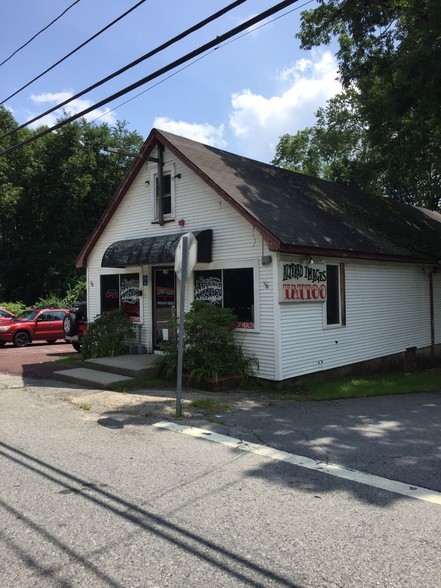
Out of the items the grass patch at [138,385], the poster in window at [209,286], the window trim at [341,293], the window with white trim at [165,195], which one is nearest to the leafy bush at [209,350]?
the grass patch at [138,385]

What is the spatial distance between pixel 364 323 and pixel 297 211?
3.40 metres

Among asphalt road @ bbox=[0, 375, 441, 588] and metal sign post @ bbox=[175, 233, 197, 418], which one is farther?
metal sign post @ bbox=[175, 233, 197, 418]

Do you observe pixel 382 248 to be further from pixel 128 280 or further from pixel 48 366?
pixel 48 366

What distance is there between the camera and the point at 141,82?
7.43m

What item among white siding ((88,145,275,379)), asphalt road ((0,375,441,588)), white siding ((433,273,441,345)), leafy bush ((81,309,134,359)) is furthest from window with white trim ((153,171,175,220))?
white siding ((433,273,441,345))

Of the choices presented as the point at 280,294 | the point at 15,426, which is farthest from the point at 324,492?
the point at 280,294

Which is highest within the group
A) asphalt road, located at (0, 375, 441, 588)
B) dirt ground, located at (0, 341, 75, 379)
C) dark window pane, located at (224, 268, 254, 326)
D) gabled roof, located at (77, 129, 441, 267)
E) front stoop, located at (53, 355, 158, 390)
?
gabled roof, located at (77, 129, 441, 267)

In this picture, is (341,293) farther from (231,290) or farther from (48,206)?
(48,206)

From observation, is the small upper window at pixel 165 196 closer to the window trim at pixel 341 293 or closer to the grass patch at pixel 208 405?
the window trim at pixel 341 293

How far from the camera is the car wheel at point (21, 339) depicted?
1945cm

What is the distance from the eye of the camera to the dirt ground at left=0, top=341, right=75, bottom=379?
1226 cm

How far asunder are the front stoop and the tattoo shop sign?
341cm

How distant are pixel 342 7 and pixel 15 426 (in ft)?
45.3

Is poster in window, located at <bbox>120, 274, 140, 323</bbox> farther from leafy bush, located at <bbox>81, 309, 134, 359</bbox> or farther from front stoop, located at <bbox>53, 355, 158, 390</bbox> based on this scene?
front stoop, located at <bbox>53, 355, 158, 390</bbox>
